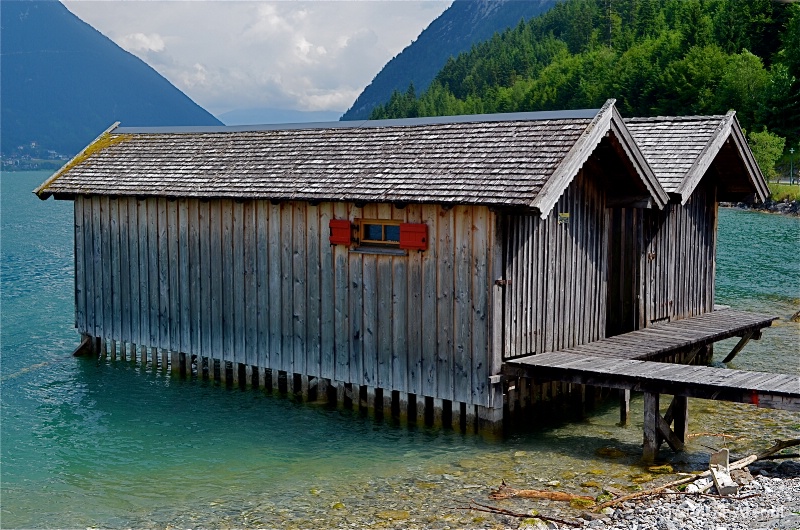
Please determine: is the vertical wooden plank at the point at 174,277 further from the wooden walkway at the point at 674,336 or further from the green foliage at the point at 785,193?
the green foliage at the point at 785,193

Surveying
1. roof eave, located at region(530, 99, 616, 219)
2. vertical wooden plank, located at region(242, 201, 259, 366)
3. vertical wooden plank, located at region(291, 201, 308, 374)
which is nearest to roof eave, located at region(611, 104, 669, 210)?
roof eave, located at region(530, 99, 616, 219)

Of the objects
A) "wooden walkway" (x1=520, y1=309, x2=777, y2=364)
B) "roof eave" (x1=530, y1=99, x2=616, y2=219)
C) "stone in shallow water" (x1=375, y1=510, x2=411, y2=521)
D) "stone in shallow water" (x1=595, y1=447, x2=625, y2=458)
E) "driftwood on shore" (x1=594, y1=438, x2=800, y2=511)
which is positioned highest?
"roof eave" (x1=530, y1=99, x2=616, y2=219)

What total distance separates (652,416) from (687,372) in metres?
0.89

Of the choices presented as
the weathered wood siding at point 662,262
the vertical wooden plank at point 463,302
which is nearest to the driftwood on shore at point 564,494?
the vertical wooden plank at point 463,302

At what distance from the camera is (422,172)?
16.5 metres

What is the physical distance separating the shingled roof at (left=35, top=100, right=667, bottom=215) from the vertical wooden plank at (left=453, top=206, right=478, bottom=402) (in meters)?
0.61

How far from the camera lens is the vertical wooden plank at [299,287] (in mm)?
18094

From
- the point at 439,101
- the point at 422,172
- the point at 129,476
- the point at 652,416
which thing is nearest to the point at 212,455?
the point at 129,476

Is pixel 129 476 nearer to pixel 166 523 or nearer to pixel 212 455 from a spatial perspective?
pixel 212 455

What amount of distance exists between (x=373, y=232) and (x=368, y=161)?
1603 millimetres

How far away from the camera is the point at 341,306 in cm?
1752

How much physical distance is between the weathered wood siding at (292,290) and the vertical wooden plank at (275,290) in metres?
0.03

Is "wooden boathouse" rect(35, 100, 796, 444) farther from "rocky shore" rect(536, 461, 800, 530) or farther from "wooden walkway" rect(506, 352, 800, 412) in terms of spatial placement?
"rocky shore" rect(536, 461, 800, 530)

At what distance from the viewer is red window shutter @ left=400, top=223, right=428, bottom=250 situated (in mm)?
16062
